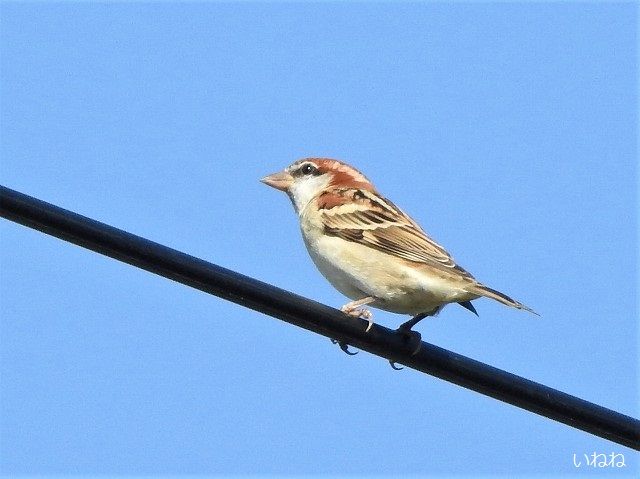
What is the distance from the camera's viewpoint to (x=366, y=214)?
8.91 metres

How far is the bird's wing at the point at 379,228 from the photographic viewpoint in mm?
8297

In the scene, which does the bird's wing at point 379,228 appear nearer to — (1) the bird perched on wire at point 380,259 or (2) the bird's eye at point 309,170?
(1) the bird perched on wire at point 380,259

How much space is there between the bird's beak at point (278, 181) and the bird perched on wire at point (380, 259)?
1.81 ft

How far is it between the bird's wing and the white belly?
0.09 m

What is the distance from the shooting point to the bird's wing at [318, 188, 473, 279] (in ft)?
27.2

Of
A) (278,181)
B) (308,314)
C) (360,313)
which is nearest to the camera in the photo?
(308,314)

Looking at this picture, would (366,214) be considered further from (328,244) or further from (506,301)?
(506,301)

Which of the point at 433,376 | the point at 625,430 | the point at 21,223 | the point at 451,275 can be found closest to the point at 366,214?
the point at 451,275

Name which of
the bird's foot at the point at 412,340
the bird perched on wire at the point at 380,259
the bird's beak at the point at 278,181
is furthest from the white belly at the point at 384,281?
the bird's beak at the point at 278,181

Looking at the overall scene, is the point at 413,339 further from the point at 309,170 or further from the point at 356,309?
the point at 309,170

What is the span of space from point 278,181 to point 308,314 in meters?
4.51

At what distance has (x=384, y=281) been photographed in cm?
816

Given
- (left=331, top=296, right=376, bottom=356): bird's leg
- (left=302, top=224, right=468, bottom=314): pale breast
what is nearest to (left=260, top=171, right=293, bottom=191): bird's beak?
(left=302, top=224, right=468, bottom=314): pale breast

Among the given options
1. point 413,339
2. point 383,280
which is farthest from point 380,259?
point 413,339
